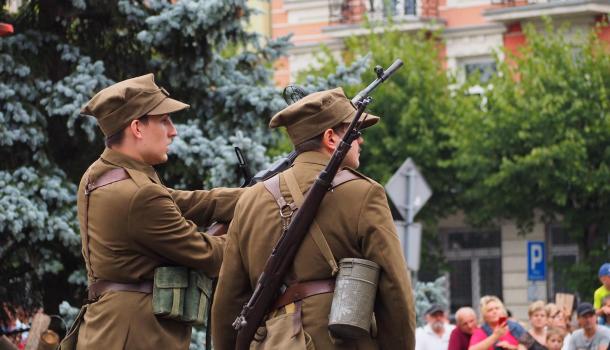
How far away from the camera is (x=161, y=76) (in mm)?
12375

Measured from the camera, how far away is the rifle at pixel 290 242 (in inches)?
256

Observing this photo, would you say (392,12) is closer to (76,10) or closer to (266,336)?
(76,10)

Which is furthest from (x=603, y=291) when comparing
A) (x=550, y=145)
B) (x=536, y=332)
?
(x=550, y=145)

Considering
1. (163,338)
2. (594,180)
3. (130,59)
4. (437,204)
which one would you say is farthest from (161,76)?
(437,204)

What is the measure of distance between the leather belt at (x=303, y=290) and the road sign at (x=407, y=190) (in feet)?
29.8

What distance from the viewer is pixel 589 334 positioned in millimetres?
14445

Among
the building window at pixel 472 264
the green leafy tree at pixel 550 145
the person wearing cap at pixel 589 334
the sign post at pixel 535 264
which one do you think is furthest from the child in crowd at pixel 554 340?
the building window at pixel 472 264

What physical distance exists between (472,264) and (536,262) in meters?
6.42

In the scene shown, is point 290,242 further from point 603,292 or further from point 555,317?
point 603,292

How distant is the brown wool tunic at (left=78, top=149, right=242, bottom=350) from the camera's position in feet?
24.0

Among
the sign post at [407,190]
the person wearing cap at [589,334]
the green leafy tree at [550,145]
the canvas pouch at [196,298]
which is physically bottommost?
the green leafy tree at [550,145]

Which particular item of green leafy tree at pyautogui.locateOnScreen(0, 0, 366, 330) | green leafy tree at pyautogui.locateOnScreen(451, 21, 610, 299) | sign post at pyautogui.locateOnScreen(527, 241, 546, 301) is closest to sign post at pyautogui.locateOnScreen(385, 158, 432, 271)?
green leafy tree at pyautogui.locateOnScreen(0, 0, 366, 330)

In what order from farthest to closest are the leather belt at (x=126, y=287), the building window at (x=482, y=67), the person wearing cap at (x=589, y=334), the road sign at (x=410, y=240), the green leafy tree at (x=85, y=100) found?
the building window at (x=482, y=67) → the road sign at (x=410, y=240) → the person wearing cap at (x=589, y=334) → the green leafy tree at (x=85, y=100) → the leather belt at (x=126, y=287)

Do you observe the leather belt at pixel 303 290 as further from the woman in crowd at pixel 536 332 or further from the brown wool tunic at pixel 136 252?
the woman in crowd at pixel 536 332
